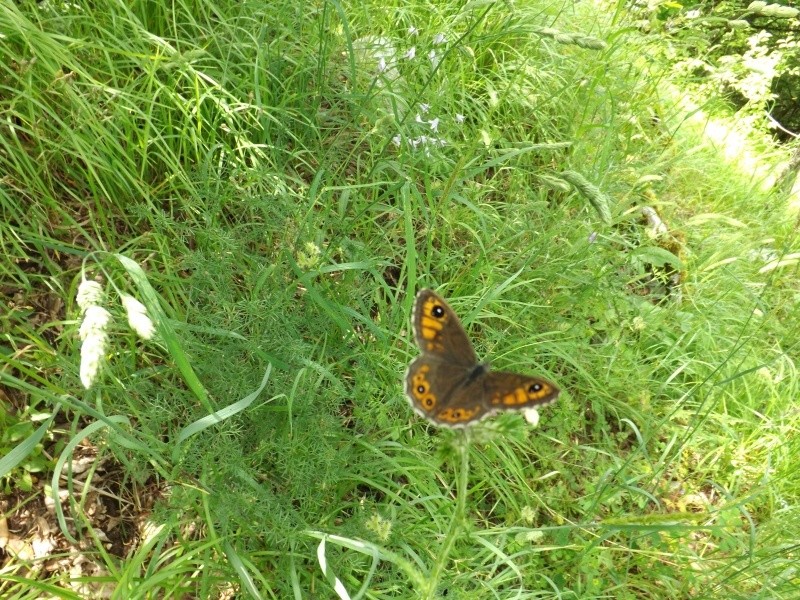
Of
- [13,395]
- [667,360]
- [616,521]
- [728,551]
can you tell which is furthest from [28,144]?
[728,551]

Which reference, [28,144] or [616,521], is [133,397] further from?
[616,521]

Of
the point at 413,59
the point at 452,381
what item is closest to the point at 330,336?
the point at 452,381

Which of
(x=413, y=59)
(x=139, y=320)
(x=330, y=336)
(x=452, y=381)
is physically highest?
(x=413, y=59)

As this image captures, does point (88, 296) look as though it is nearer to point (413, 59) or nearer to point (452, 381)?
point (452, 381)

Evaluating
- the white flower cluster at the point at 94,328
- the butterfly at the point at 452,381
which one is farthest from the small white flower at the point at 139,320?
the butterfly at the point at 452,381

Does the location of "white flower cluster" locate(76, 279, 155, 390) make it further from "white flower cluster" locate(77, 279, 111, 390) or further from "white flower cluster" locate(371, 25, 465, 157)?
"white flower cluster" locate(371, 25, 465, 157)
